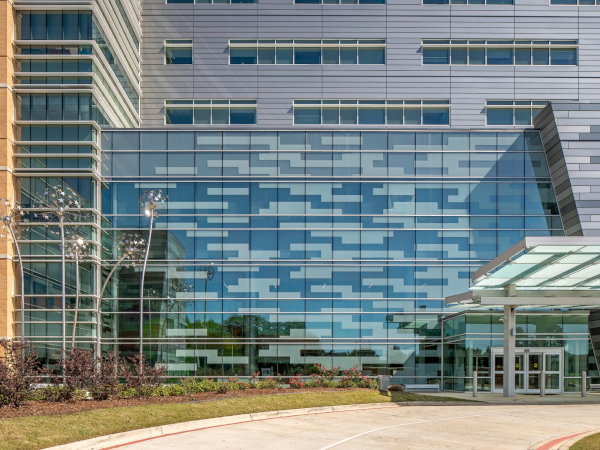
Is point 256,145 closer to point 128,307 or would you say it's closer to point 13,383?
point 128,307

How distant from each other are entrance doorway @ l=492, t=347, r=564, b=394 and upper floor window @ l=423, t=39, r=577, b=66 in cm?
1905

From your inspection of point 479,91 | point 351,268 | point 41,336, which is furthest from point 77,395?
point 479,91

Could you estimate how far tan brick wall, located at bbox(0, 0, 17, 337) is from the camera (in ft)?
98.9

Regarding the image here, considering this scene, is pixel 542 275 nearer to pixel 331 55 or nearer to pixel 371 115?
pixel 371 115

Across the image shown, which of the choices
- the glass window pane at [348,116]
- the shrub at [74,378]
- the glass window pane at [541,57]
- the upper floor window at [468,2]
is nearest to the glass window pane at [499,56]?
the glass window pane at [541,57]

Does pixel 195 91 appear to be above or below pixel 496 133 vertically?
above

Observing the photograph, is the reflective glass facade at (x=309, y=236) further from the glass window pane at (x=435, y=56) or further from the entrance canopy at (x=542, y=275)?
the glass window pane at (x=435, y=56)

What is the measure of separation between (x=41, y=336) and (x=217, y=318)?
8988mm

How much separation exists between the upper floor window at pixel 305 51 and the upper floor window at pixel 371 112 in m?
2.81

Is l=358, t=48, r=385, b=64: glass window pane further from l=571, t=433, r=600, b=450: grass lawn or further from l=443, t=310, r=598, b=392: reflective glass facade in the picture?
l=571, t=433, r=600, b=450: grass lawn

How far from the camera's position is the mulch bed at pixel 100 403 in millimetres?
15656

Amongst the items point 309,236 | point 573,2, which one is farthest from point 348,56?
point 573,2

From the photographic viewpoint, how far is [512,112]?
3909 cm

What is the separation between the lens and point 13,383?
15.9 metres
